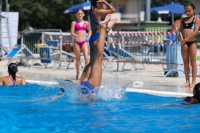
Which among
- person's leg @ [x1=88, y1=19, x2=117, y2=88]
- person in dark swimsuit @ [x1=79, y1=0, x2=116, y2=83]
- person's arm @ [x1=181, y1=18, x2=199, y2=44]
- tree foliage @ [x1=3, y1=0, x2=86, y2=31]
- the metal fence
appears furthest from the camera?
tree foliage @ [x1=3, y1=0, x2=86, y2=31]

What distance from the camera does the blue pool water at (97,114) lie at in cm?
600

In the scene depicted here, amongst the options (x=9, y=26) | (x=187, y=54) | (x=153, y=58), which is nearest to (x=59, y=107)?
(x=187, y=54)

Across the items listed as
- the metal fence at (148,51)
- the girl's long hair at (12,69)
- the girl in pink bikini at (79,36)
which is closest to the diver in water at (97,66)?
the girl's long hair at (12,69)

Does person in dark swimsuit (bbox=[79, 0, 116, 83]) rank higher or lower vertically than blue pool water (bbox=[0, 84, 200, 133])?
higher

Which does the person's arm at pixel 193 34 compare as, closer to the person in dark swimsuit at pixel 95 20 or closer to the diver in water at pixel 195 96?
the diver in water at pixel 195 96

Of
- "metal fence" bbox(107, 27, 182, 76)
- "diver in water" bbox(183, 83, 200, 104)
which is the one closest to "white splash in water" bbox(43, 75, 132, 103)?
"diver in water" bbox(183, 83, 200, 104)

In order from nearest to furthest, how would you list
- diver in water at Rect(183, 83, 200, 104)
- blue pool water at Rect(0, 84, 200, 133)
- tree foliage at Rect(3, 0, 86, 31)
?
blue pool water at Rect(0, 84, 200, 133), diver in water at Rect(183, 83, 200, 104), tree foliage at Rect(3, 0, 86, 31)

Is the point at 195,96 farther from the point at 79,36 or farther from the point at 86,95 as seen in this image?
the point at 79,36

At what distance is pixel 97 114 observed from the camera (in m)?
6.86

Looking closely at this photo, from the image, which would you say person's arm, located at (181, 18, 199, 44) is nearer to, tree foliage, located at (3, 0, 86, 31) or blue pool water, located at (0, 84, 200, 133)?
blue pool water, located at (0, 84, 200, 133)

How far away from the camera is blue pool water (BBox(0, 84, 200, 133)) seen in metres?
6.00

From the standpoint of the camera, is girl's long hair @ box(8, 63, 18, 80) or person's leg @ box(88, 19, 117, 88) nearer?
person's leg @ box(88, 19, 117, 88)

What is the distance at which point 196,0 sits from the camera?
6719 centimetres

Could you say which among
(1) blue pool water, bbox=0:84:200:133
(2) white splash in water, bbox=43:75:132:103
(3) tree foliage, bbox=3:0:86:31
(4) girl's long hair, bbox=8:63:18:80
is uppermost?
(3) tree foliage, bbox=3:0:86:31
